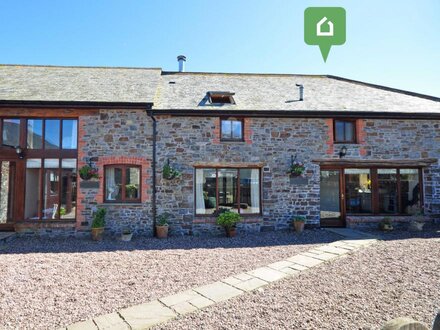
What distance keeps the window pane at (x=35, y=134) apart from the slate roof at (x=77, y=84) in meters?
0.85

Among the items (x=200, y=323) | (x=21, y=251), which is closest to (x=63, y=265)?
(x=21, y=251)

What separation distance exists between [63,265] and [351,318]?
5.83 m

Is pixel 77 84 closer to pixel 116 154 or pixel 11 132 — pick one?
pixel 11 132

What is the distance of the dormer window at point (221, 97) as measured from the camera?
34.4 feet

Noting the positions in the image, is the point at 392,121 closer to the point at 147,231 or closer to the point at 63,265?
the point at 147,231

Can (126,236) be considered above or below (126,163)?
below

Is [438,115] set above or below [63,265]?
above

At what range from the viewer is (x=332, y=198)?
10.5m

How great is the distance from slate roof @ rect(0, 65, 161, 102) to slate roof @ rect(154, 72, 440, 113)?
0.81 meters

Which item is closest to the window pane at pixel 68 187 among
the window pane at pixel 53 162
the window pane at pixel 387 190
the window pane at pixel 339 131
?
the window pane at pixel 53 162

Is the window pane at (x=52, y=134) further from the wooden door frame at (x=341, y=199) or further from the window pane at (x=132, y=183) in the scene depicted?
the wooden door frame at (x=341, y=199)

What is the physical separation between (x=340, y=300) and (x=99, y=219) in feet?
23.6

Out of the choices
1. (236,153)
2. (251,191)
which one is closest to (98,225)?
(236,153)

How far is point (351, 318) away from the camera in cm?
371
